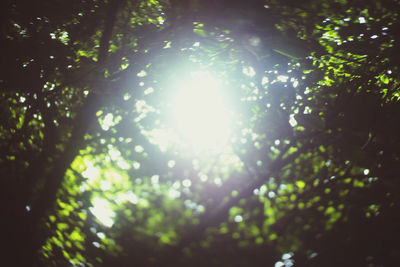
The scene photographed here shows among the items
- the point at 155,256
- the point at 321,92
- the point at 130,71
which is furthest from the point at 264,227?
the point at 130,71

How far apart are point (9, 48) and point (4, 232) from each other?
3563 millimetres

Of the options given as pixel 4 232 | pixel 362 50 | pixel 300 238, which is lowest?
pixel 4 232

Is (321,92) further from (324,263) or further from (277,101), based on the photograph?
(324,263)

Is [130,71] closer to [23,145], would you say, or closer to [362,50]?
[23,145]

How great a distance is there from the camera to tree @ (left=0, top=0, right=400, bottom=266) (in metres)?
4.08

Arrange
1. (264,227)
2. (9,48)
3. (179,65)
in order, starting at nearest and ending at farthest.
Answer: (9,48)
(179,65)
(264,227)

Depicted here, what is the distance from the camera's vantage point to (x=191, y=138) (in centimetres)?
605

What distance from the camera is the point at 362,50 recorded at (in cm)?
441

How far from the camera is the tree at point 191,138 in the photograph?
13.4ft

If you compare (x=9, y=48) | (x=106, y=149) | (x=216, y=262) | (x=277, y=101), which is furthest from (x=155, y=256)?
(x=9, y=48)

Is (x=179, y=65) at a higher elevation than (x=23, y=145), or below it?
higher

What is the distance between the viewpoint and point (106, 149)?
603 cm

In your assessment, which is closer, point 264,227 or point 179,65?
point 179,65

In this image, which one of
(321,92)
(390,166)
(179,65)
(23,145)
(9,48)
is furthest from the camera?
(23,145)
